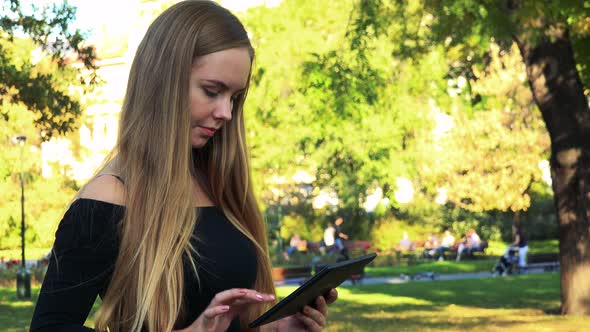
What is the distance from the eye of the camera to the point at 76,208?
2744 millimetres

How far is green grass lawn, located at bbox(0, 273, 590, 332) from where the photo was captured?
16156 mm

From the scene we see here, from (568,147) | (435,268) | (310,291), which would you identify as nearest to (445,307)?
(568,147)

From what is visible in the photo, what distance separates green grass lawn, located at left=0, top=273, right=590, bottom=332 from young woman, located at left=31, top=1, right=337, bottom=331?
502 inches

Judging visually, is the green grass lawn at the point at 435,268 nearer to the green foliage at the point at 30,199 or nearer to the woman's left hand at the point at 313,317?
the green foliage at the point at 30,199

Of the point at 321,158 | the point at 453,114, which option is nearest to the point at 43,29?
the point at 321,158

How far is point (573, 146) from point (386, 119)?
869 inches

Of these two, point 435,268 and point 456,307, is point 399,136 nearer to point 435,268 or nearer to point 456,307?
point 435,268

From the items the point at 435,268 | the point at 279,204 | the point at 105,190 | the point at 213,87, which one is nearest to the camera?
the point at 105,190

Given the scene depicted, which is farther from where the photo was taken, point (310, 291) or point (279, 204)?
point (279, 204)

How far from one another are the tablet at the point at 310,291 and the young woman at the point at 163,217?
91 mm

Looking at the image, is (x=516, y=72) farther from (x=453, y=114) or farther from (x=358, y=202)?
(x=358, y=202)

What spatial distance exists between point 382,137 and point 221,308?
37.7 m

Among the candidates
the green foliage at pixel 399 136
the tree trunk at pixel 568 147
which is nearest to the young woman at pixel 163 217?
the tree trunk at pixel 568 147

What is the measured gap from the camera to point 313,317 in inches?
126
